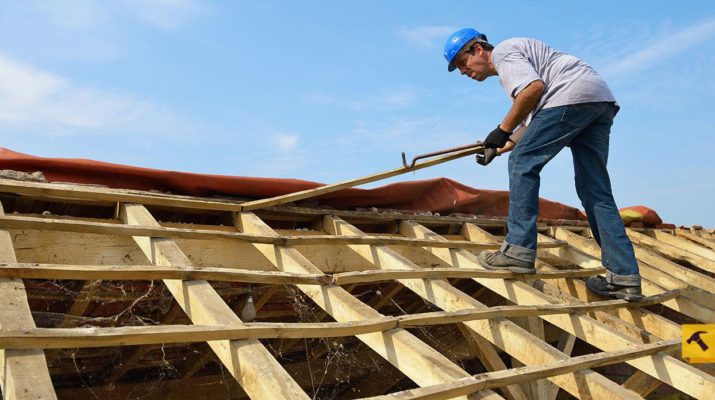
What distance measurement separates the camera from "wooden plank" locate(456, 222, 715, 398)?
7.63 feet

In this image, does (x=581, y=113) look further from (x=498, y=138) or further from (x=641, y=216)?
(x=641, y=216)

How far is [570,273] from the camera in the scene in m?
3.53

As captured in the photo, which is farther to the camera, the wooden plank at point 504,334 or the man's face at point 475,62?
the man's face at point 475,62

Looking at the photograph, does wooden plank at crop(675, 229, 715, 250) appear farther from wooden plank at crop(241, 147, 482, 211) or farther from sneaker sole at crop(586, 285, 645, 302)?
wooden plank at crop(241, 147, 482, 211)

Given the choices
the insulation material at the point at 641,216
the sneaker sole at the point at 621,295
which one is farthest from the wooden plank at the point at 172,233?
the insulation material at the point at 641,216

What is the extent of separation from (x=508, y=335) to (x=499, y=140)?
1.03m

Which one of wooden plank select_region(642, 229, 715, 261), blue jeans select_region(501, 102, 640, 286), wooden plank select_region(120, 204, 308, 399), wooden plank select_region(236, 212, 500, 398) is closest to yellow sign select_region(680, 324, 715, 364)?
wooden plank select_region(236, 212, 500, 398)

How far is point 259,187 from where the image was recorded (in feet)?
11.4

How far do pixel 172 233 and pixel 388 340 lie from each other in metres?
1.04

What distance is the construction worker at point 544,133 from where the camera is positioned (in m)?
3.01

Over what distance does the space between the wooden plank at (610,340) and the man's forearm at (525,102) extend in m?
0.80

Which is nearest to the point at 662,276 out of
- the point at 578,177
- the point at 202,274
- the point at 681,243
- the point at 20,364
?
the point at 578,177

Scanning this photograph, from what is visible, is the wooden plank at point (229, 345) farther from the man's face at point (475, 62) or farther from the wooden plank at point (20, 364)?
the man's face at point (475, 62)

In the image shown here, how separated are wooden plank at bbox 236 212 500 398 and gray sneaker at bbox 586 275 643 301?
5.16 feet
